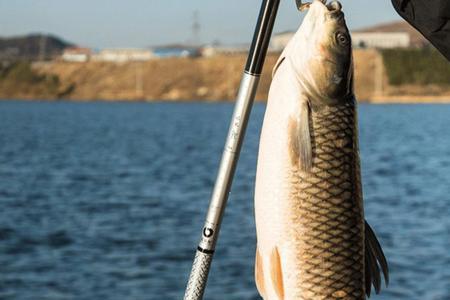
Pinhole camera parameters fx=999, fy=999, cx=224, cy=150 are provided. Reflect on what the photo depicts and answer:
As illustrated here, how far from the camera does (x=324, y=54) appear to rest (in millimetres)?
2537

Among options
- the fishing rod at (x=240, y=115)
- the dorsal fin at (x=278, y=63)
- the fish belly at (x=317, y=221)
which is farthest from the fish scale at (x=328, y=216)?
the fishing rod at (x=240, y=115)

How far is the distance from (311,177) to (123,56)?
19200 centimetres

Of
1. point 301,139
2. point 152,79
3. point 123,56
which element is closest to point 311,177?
point 301,139

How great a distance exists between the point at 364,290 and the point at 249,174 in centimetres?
4163

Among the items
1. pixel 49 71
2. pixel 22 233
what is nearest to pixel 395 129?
pixel 22 233

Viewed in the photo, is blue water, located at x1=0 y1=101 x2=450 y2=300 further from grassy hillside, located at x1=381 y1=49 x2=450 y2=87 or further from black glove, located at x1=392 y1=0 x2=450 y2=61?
grassy hillside, located at x1=381 y1=49 x2=450 y2=87

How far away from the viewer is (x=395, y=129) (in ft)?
277

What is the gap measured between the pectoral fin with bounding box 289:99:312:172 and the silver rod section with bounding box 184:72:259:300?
45cm

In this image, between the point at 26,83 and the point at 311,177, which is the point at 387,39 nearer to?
the point at 26,83

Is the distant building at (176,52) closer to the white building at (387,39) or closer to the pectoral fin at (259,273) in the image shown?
the white building at (387,39)

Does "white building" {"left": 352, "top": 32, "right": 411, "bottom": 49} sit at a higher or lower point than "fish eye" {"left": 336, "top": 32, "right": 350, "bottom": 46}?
lower

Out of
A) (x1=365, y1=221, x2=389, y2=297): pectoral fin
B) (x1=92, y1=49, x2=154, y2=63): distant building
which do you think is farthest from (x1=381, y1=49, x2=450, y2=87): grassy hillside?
(x1=365, y1=221, x2=389, y2=297): pectoral fin

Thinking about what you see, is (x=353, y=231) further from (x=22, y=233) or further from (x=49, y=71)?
(x=49, y=71)

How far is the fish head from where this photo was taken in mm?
2510
